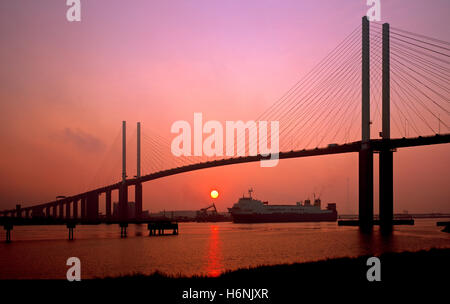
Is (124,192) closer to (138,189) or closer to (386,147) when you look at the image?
(138,189)

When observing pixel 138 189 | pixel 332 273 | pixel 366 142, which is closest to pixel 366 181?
pixel 366 142

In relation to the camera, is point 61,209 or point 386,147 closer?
point 386,147

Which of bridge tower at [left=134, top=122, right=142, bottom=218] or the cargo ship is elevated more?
bridge tower at [left=134, top=122, right=142, bottom=218]

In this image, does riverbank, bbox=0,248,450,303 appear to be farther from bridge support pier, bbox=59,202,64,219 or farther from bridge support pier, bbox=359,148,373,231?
bridge support pier, bbox=59,202,64,219

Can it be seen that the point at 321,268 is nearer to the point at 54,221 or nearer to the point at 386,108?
the point at 386,108

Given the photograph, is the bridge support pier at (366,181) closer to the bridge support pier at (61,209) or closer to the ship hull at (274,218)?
the ship hull at (274,218)

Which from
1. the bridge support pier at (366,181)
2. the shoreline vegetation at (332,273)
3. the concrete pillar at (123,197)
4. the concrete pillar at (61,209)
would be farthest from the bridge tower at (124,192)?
the shoreline vegetation at (332,273)

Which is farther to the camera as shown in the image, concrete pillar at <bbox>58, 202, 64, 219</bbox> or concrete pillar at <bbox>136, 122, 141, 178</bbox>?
concrete pillar at <bbox>58, 202, 64, 219</bbox>

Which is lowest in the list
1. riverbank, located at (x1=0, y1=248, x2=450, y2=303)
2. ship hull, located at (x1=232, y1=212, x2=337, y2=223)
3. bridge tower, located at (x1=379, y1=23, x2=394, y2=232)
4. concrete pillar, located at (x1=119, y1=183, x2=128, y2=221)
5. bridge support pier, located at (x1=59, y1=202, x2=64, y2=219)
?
ship hull, located at (x1=232, y1=212, x2=337, y2=223)

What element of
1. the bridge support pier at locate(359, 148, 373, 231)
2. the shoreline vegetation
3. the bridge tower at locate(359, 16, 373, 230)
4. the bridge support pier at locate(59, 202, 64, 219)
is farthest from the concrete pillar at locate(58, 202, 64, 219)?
the shoreline vegetation

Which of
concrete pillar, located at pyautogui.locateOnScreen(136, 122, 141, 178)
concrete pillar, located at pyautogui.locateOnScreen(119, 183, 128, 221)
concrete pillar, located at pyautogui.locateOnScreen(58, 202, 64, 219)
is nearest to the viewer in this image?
concrete pillar, located at pyautogui.locateOnScreen(119, 183, 128, 221)
